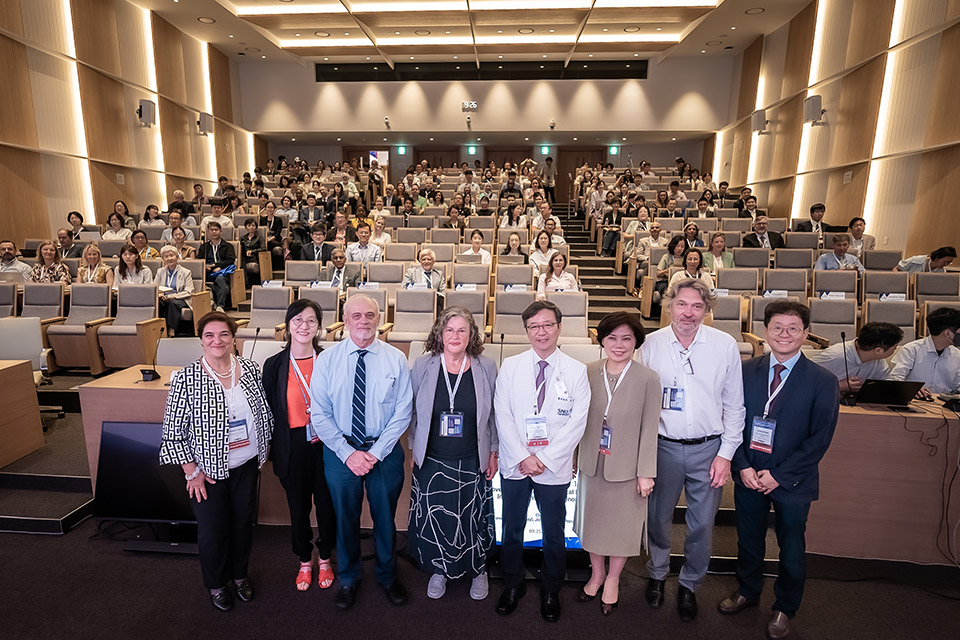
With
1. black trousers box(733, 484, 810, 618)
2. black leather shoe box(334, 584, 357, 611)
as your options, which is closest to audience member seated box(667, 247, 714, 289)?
black trousers box(733, 484, 810, 618)

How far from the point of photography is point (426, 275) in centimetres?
546

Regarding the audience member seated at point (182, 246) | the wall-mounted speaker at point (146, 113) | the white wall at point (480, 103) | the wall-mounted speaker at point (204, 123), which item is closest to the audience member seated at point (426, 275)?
the audience member seated at point (182, 246)

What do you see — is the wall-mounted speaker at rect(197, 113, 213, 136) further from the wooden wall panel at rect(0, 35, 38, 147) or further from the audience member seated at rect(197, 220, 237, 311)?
the audience member seated at rect(197, 220, 237, 311)

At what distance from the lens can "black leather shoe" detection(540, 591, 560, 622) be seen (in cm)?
Answer: 210

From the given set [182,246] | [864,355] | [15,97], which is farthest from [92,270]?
[864,355]

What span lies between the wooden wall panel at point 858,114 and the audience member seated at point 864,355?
22.4 feet

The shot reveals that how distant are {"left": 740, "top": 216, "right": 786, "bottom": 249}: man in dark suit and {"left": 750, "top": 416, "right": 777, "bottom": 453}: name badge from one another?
5.69 metres

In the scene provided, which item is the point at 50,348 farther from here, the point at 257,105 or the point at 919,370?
the point at 257,105

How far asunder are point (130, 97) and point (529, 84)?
32.4ft

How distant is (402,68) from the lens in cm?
1471

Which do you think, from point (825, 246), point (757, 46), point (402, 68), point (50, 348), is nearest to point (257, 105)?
point (402, 68)

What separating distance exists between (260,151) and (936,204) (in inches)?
624

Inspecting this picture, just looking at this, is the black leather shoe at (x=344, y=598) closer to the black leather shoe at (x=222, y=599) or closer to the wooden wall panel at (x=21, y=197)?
the black leather shoe at (x=222, y=599)

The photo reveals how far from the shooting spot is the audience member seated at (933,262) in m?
5.20
